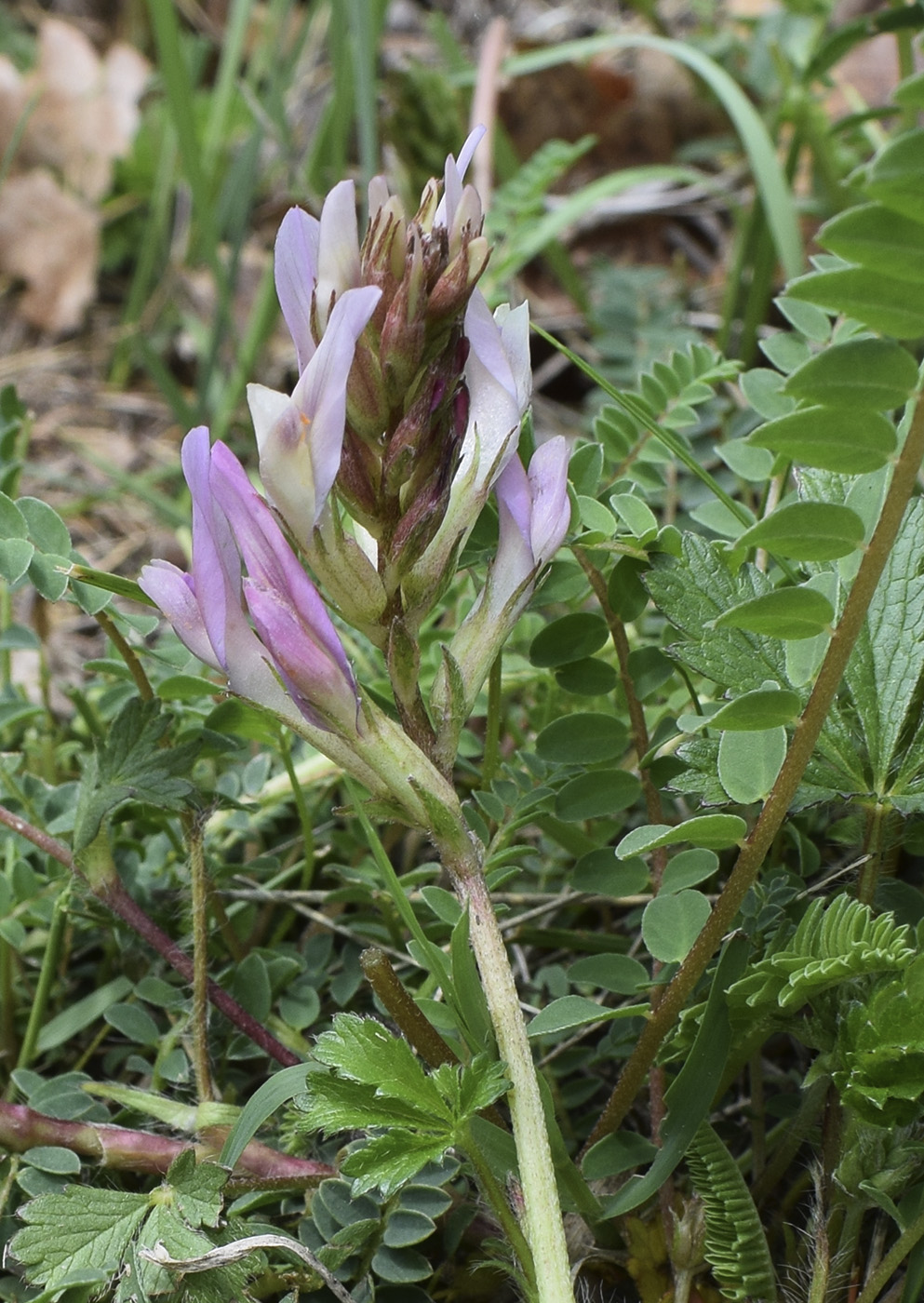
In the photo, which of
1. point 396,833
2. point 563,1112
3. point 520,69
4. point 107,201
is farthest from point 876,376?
point 107,201


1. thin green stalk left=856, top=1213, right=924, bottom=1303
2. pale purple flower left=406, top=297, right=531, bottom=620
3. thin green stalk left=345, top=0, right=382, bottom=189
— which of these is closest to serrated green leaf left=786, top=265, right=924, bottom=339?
pale purple flower left=406, top=297, right=531, bottom=620

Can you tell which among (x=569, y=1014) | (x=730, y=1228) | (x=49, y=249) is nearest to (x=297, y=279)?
(x=569, y=1014)

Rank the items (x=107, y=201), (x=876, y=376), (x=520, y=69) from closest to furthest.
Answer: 1. (x=876, y=376)
2. (x=520, y=69)
3. (x=107, y=201)

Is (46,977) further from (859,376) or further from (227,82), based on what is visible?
(227,82)

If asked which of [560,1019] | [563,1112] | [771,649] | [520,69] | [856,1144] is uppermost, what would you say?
[520,69]

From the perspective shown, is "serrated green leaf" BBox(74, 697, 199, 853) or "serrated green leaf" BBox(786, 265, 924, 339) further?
"serrated green leaf" BBox(74, 697, 199, 853)

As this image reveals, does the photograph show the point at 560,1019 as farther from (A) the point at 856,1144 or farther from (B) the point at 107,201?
(B) the point at 107,201

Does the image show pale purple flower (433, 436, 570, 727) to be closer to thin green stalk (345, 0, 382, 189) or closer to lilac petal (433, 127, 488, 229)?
lilac petal (433, 127, 488, 229)
